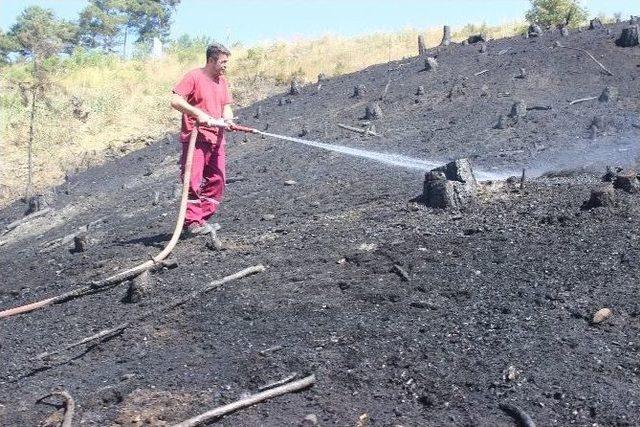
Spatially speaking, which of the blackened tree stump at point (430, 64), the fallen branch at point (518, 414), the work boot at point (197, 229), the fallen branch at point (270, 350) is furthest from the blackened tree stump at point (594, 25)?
the fallen branch at point (518, 414)

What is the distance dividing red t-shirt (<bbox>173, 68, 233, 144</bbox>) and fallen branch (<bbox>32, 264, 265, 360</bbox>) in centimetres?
150

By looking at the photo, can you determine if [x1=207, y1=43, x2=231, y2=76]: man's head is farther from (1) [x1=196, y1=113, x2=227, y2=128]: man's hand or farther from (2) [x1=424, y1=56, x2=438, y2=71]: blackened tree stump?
(2) [x1=424, y1=56, x2=438, y2=71]: blackened tree stump

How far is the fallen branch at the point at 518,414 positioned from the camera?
3.28m

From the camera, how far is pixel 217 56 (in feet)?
20.4

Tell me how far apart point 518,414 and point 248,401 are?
4.11 feet

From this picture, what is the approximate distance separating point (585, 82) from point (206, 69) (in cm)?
618

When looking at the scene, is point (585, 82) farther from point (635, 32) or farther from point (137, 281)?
point (137, 281)

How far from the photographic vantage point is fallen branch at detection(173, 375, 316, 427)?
3463 mm

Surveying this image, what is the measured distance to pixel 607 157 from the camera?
7.59 m

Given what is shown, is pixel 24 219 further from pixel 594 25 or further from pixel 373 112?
pixel 594 25

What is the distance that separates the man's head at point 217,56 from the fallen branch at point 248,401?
3.31 metres

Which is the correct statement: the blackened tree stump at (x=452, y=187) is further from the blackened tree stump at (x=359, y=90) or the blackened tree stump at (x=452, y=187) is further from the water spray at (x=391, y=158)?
the blackened tree stump at (x=359, y=90)

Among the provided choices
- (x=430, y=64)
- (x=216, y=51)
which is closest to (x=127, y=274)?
(x=216, y=51)

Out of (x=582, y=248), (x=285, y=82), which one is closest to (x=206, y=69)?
(x=582, y=248)
